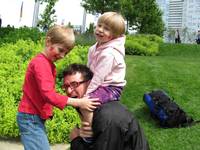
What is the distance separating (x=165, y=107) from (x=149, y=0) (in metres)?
28.3

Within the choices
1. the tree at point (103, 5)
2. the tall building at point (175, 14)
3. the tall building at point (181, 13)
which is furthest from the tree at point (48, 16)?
the tall building at point (175, 14)

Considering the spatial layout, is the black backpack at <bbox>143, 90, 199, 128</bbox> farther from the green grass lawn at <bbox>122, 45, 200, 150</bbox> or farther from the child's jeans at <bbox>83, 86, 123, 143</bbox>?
the child's jeans at <bbox>83, 86, 123, 143</bbox>

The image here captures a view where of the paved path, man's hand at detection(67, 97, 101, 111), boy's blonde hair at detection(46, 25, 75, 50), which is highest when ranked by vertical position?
boy's blonde hair at detection(46, 25, 75, 50)

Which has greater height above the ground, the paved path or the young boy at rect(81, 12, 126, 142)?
the young boy at rect(81, 12, 126, 142)

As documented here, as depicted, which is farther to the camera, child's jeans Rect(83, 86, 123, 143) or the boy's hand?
child's jeans Rect(83, 86, 123, 143)

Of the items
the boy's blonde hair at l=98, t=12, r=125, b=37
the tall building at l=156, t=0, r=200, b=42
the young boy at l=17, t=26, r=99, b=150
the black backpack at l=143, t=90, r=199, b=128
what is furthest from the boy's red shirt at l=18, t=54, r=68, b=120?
the tall building at l=156, t=0, r=200, b=42

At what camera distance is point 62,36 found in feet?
12.1

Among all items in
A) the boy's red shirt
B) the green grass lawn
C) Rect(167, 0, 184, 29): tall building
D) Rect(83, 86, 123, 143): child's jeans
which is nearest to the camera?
Rect(83, 86, 123, 143): child's jeans

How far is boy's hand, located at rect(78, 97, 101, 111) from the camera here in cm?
303

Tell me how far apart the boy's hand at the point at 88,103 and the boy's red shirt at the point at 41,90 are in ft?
1.43

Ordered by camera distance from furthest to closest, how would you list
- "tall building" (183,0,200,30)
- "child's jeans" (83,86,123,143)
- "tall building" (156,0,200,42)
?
"tall building" (156,0,200,42)
"tall building" (183,0,200,30)
"child's jeans" (83,86,123,143)

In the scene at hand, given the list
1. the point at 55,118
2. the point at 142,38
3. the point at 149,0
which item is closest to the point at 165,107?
the point at 55,118

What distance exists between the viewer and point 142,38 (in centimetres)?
2384

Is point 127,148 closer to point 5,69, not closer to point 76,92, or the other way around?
point 76,92
